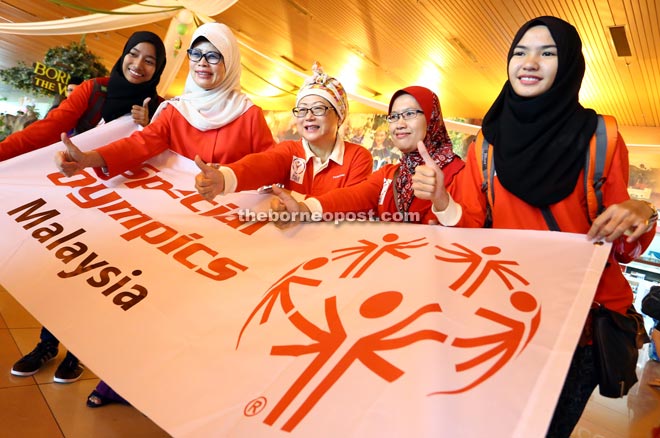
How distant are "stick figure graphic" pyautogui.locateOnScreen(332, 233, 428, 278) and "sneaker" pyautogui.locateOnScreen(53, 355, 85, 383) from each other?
1518 millimetres

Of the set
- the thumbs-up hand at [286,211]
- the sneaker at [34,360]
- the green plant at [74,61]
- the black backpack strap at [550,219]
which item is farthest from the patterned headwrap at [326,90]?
the green plant at [74,61]

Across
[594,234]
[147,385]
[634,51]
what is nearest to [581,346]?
[594,234]

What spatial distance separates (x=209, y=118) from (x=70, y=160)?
1.89 ft

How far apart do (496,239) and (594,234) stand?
0.23 metres

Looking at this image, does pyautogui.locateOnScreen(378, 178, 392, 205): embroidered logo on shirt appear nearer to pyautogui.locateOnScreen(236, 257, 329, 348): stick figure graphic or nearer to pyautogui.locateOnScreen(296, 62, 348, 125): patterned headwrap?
pyautogui.locateOnScreen(296, 62, 348, 125): patterned headwrap

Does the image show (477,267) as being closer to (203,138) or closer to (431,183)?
(431,183)

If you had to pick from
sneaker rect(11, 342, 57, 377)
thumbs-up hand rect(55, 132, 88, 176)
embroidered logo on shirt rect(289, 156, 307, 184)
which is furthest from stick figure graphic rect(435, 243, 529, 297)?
sneaker rect(11, 342, 57, 377)

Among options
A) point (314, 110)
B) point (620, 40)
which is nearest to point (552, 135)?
point (314, 110)

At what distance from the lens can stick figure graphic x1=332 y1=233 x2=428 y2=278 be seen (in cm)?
120

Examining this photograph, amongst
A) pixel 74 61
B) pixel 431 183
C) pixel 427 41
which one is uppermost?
pixel 427 41

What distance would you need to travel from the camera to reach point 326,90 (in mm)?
1868

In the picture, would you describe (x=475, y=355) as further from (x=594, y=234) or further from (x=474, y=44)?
(x=474, y=44)

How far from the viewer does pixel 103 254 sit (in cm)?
141

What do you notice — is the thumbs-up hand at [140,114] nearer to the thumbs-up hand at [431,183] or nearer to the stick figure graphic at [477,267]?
the thumbs-up hand at [431,183]
